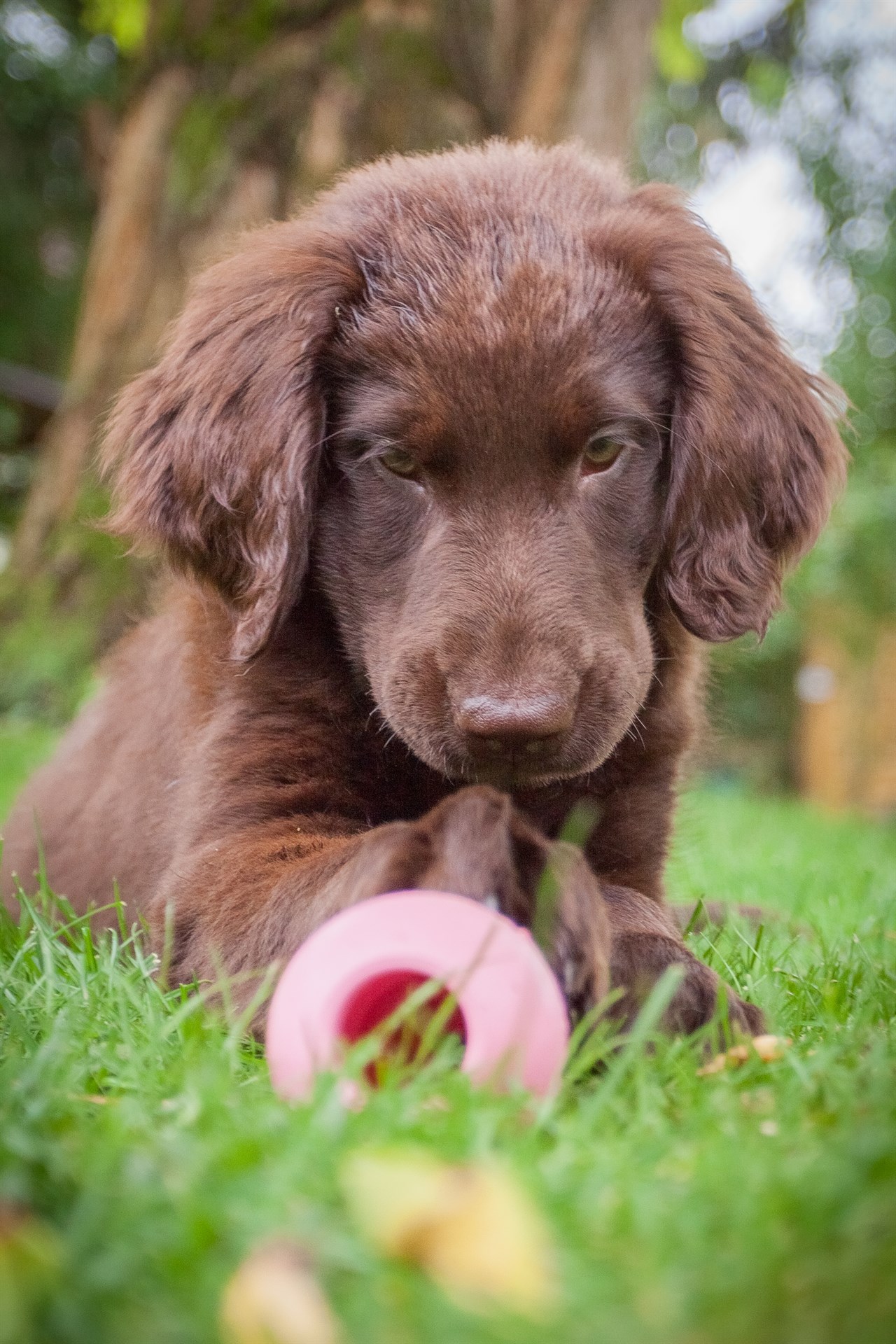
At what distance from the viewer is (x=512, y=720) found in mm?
2025

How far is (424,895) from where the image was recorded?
1.61m

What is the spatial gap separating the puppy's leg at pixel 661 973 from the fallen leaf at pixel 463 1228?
709 millimetres

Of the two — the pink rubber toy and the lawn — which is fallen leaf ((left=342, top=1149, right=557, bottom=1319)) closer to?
the lawn

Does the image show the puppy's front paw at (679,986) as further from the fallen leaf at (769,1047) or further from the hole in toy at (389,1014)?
the hole in toy at (389,1014)

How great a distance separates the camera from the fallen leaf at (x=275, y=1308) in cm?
93

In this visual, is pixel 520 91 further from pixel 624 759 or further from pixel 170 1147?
pixel 170 1147

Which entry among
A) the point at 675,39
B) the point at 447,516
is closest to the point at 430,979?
the point at 447,516

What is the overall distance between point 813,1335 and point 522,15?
7083 mm

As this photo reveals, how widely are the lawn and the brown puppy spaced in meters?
0.34

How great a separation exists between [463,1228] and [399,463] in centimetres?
165

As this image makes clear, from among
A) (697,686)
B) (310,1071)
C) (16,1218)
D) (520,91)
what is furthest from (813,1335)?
(520,91)

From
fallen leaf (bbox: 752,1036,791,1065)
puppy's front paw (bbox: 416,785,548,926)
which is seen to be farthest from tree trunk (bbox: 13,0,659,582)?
fallen leaf (bbox: 752,1036,791,1065)


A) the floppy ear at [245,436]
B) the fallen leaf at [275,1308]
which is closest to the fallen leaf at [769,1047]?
the fallen leaf at [275,1308]

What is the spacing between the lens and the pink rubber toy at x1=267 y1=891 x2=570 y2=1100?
153 cm
